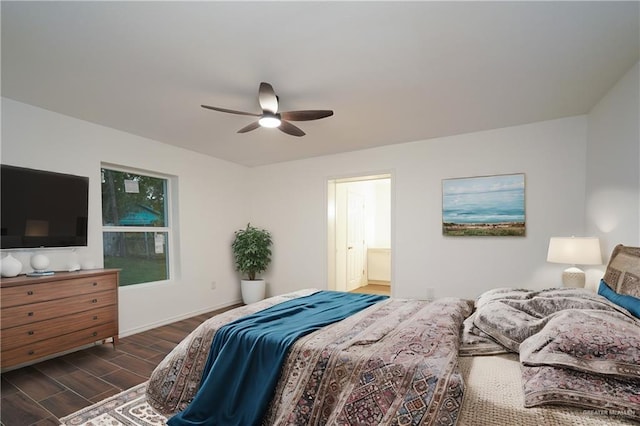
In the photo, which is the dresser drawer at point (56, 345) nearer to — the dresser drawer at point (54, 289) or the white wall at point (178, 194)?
the dresser drawer at point (54, 289)

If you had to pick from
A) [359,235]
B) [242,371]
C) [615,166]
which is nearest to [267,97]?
[242,371]

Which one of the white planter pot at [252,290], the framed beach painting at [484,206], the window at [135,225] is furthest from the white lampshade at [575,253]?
the window at [135,225]

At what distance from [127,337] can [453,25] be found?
4461 mm

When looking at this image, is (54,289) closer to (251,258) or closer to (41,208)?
(41,208)

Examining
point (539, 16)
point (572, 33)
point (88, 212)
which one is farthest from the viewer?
point (88, 212)

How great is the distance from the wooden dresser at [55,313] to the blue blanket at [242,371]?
1.85 m

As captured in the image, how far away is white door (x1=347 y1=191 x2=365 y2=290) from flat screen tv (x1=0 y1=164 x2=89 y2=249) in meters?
4.21

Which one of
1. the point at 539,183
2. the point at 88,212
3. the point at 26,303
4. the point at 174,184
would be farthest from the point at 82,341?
the point at 539,183

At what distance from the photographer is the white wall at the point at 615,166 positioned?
244 cm

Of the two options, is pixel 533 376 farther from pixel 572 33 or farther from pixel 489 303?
pixel 572 33

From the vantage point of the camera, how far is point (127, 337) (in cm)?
374

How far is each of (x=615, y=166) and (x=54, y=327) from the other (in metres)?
5.22

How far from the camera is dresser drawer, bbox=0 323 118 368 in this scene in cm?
257

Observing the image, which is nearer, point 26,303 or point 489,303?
point 489,303
